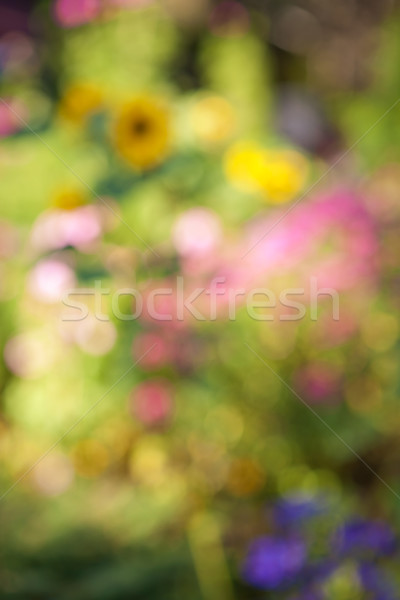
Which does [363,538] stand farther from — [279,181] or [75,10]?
[75,10]

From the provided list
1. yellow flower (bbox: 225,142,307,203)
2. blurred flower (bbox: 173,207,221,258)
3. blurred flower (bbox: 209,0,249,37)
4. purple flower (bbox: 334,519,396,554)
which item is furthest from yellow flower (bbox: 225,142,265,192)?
blurred flower (bbox: 209,0,249,37)

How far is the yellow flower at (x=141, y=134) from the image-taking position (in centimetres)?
169

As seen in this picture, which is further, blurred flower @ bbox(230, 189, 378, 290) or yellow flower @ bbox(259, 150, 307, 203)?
yellow flower @ bbox(259, 150, 307, 203)

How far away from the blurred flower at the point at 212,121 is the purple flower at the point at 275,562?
4.29 feet

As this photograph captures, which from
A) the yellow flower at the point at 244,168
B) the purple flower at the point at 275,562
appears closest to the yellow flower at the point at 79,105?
the yellow flower at the point at 244,168

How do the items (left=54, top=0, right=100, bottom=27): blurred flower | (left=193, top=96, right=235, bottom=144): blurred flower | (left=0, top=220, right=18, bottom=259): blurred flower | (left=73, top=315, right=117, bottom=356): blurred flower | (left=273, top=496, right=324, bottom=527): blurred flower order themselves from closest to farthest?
(left=273, top=496, right=324, bottom=527): blurred flower
(left=73, top=315, right=117, bottom=356): blurred flower
(left=0, top=220, right=18, bottom=259): blurred flower
(left=193, top=96, right=235, bottom=144): blurred flower
(left=54, top=0, right=100, bottom=27): blurred flower

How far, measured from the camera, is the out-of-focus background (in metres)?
1.45

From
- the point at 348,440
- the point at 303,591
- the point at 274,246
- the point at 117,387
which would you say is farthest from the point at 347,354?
the point at 303,591

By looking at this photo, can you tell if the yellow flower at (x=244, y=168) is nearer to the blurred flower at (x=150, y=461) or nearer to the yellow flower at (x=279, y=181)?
the yellow flower at (x=279, y=181)

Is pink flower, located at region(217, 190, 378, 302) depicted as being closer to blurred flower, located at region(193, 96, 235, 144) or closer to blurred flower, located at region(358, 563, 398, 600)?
blurred flower, located at region(193, 96, 235, 144)

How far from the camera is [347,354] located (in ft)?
6.09

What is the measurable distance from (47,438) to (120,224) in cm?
66

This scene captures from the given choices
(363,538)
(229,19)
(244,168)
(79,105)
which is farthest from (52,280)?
(229,19)

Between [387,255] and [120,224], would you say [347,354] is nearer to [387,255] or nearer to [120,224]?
[387,255]
